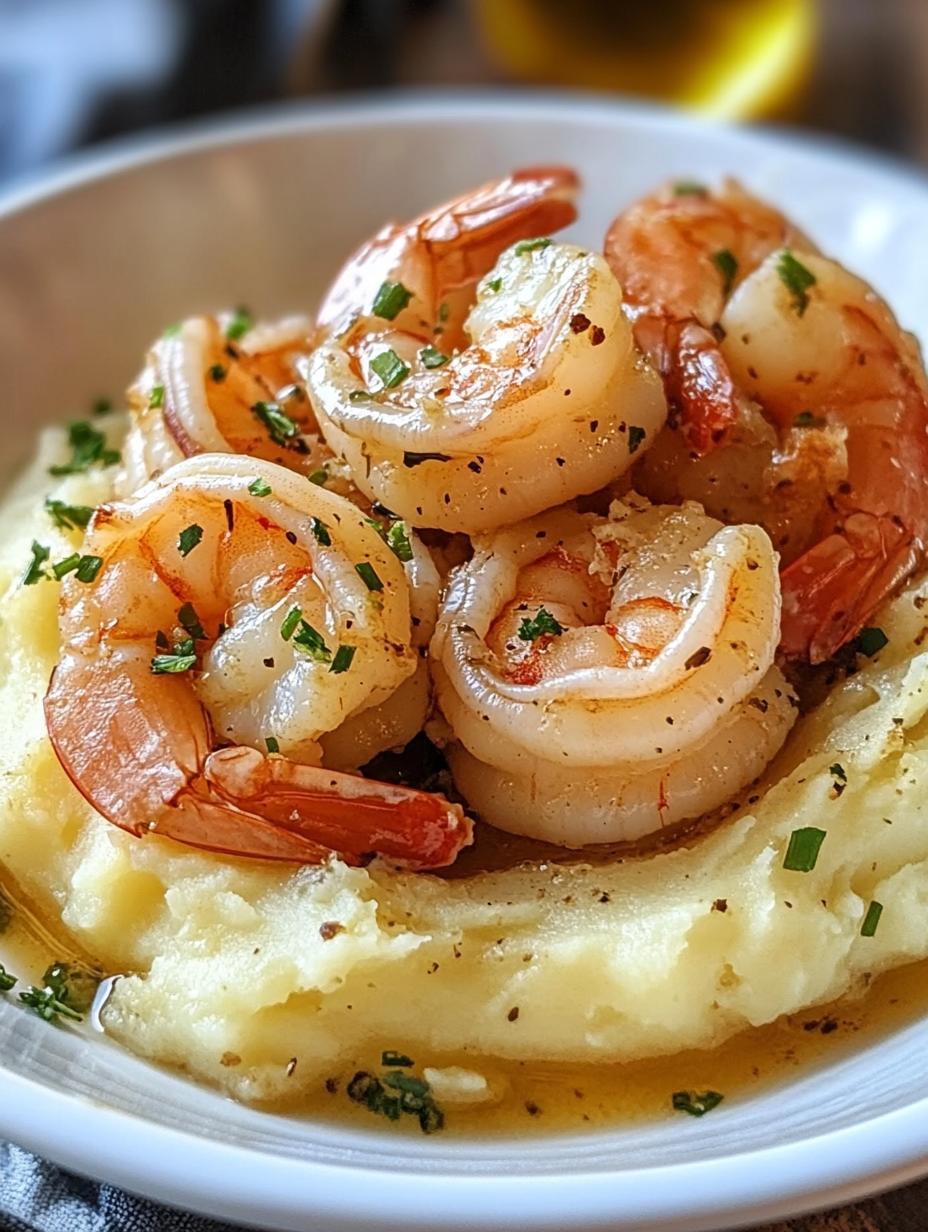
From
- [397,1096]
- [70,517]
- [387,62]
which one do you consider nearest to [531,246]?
[70,517]

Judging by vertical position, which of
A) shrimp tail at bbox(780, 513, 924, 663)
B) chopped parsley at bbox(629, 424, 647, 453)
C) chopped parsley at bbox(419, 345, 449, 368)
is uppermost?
chopped parsley at bbox(419, 345, 449, 368)

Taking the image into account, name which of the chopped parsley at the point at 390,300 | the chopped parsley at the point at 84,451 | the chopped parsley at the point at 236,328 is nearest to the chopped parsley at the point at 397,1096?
the chopped parsley at the point at 390,300

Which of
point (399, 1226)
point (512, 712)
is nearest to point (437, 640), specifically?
point (512, 712)

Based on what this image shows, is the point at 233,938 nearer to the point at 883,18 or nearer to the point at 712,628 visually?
the point at 712,628

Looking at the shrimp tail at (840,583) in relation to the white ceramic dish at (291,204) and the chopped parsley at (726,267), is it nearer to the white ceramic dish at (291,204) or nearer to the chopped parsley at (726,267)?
the chopped parsley at (726,267)

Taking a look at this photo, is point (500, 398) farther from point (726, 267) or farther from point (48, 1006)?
point (48, 1006)

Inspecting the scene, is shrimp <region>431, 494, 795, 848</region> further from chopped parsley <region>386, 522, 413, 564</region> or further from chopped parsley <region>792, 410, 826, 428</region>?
chopped parsley <region>792, 410, 826, 428</region>

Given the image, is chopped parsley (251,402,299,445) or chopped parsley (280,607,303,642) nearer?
chopped parsley (280,607,303,642)

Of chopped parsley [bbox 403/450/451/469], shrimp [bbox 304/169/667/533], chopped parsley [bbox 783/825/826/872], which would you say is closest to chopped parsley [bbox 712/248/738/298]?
shrimp [bbox 304/169/667/533]
